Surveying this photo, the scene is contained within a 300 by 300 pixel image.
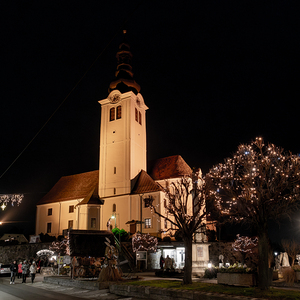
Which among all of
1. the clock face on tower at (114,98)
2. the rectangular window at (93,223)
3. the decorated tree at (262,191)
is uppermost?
the clock face on tower at (114,98)

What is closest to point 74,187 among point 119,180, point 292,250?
point 119,180

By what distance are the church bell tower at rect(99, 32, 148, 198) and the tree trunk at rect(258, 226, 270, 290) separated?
32.9 metres

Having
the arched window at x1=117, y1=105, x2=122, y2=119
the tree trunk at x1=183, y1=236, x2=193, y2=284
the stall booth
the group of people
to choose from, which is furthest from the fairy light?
the arched window at x1=117, y1=105, x2=122, y2=119

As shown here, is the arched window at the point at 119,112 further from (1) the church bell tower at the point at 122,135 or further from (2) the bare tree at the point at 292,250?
(2) the bare tree at the point at 292,250

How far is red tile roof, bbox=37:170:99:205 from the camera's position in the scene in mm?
52306

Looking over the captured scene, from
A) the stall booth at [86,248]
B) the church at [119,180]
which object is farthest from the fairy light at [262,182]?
the church at [119,180]

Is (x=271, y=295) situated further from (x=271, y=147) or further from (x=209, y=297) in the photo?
(x=271, y=147)

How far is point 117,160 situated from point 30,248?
16.9 metres

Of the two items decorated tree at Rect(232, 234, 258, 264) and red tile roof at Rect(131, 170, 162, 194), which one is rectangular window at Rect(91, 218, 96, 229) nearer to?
red tile roof at Rect(131, 170, 162, 194)

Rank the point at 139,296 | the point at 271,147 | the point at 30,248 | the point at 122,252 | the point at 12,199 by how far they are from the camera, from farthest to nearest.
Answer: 1. the point at 30,248
2. the point at 122,252
3. the point at 12,199
4. the point at 271,147
5. the point at 139,296

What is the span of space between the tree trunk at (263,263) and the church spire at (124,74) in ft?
132

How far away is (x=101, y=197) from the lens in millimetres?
48250

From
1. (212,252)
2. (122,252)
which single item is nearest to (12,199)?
(122,252)

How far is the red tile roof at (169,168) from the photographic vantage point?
48.5m
